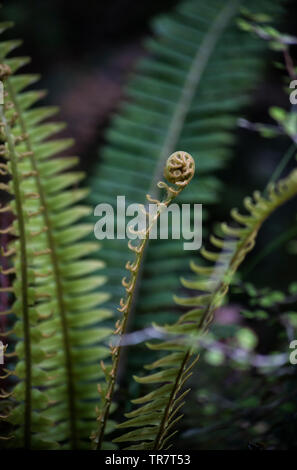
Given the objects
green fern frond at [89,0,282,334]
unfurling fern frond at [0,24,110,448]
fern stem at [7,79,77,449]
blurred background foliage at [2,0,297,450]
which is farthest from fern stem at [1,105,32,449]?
green fern frond at [89,0,282,334]

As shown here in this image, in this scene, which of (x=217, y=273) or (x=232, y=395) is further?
(x=232, y=395)

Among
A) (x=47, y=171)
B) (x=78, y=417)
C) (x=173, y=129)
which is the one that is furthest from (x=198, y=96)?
(x=78, y=417)

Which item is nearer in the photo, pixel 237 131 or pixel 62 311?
pixel 62 311

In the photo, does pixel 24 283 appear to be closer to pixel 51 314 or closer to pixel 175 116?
pixel 51 314

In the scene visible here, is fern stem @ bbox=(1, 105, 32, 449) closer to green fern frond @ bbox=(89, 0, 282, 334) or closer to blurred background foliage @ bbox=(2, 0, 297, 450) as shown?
blurred background foliage @ bbox=(2, 0, 297, 450)

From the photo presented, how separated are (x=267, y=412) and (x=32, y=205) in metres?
0.53

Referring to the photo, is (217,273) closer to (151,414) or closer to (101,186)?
(151,414)

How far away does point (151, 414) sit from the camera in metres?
0.55

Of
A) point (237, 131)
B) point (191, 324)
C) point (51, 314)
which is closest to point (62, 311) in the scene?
point (51, 314)

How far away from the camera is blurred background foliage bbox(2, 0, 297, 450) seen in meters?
0.84

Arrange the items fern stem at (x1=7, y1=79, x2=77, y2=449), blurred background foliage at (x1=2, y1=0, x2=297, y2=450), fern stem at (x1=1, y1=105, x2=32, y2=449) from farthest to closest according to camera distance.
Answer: blurred background foliage at (x1=2, y1=0, x2=297, y2=450)
fern stem at (x1=7, y1=79, x2=77, y2=449)
fern stem at (x1=1, y1=105, x2=32, y2=449)

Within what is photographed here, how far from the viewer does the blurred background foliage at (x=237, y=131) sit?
2.74 feet

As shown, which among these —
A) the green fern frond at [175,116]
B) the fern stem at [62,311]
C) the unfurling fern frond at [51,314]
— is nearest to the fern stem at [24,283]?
the unfurling fern frond at [51,314]

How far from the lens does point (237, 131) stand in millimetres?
1958
